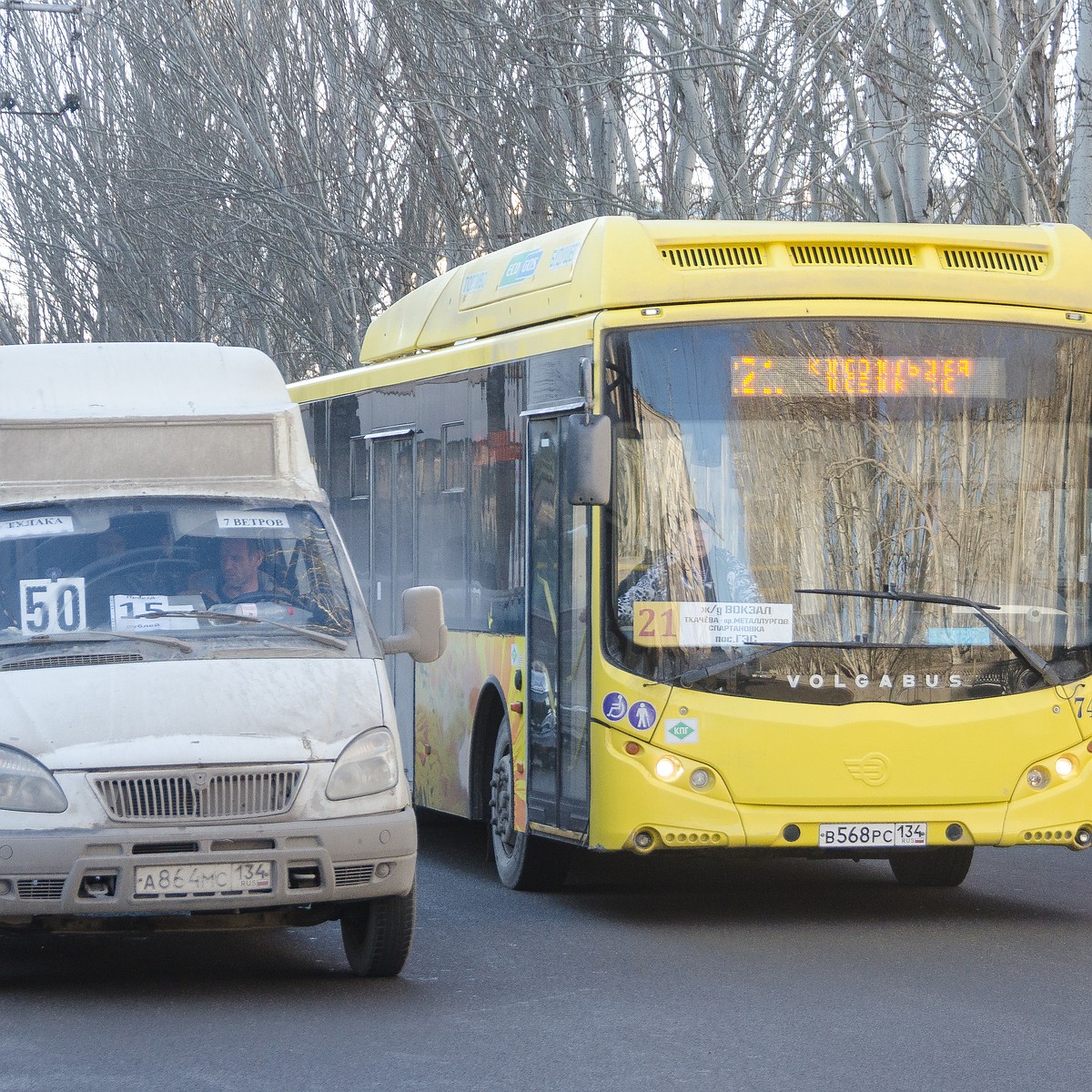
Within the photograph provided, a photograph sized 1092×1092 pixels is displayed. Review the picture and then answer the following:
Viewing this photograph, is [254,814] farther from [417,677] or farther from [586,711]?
[417,677]

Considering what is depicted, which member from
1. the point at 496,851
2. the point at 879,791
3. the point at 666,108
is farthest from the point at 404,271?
the point at 879,791

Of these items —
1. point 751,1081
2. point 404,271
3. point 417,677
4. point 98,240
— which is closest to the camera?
point 751,1081

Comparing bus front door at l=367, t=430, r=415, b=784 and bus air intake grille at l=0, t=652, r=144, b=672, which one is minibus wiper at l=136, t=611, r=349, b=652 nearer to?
bus air intake grille at l=0, t=652, r=144, b=672

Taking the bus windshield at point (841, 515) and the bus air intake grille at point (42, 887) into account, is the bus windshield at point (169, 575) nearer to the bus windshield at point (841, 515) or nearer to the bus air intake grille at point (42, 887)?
the bus air intake grille at point (42, 887)

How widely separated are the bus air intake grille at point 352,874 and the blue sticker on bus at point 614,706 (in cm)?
226

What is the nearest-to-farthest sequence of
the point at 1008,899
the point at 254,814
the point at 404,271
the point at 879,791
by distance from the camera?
the point at 254,814 < the point at 879,791 < the point at 1008,899 < the point at 404,271

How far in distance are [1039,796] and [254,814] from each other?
3933 mm

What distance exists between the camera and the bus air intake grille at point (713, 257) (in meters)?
10.3

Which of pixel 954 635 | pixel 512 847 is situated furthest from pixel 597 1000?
pixel 512 847

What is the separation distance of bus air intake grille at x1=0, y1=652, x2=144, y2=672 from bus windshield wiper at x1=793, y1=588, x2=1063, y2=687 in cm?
315

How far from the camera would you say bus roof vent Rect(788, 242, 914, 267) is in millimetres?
10367

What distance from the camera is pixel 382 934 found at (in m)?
8.33

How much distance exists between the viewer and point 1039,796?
33.1 feet

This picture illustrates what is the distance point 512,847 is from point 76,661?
3.65 metres
